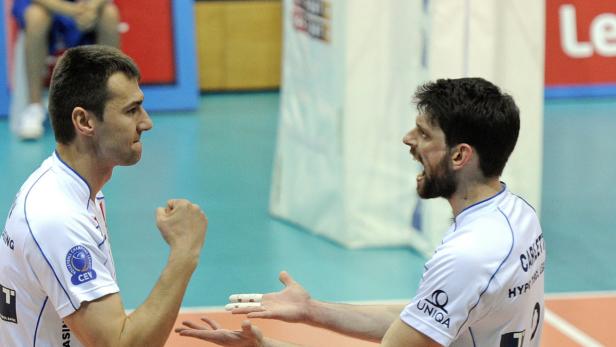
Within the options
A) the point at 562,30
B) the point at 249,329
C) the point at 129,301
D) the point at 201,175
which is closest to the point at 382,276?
the point at 129,301

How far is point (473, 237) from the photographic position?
3.40m

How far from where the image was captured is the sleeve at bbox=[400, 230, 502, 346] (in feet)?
11.0

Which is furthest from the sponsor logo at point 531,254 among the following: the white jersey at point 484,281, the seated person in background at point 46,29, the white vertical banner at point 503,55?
the seated person in background at point 46,29

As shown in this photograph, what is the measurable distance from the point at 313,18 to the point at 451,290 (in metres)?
4.83

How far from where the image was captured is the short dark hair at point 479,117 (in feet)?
11.4

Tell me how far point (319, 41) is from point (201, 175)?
2245 millimetres

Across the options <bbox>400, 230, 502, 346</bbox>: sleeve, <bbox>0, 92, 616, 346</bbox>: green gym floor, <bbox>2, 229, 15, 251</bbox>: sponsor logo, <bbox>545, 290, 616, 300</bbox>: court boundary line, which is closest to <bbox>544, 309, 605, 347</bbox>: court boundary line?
<bbox>545, 290, 616, 300</bbox>: court boundary line

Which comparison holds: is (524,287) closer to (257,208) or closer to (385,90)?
(385,90)

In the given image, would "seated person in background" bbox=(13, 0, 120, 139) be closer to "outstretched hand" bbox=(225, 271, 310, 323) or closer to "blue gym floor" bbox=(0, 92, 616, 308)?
"blue gym floor" bbox=(0, 92, 616, 308)

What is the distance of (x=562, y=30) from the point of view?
12094 millimetres

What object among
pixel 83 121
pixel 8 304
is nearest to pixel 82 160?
pixel 83 121

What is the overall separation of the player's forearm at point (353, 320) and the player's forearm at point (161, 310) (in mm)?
744

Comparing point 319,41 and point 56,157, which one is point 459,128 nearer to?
point 56,157

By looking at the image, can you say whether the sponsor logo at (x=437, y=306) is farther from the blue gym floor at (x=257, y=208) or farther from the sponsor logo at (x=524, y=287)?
the blue gym floor at (x=257, y=208)
